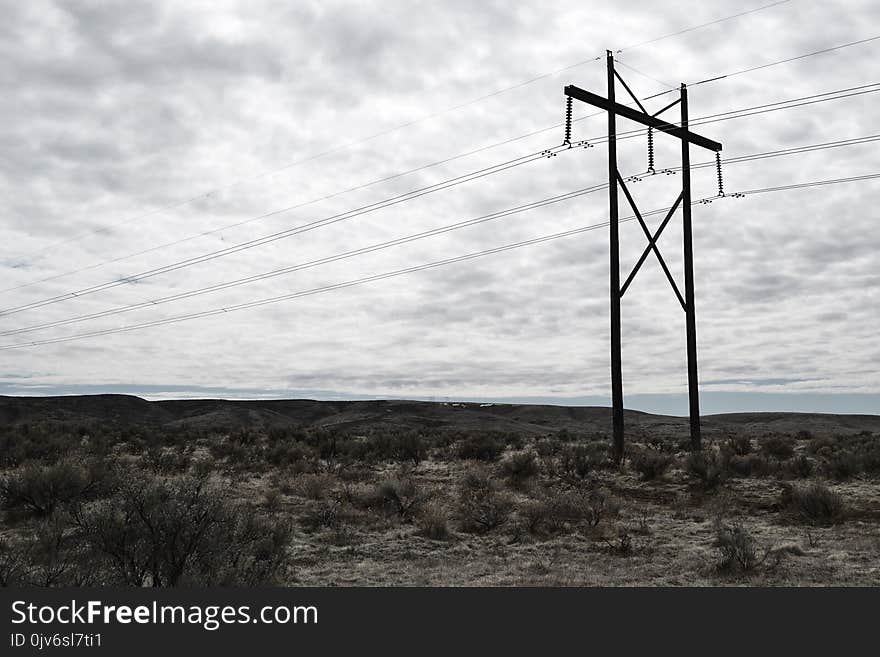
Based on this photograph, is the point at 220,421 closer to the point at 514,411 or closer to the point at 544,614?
the point at 514,411

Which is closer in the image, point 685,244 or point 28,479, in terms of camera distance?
point 28,479

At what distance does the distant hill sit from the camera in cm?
10131

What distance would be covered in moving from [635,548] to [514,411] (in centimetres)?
12021

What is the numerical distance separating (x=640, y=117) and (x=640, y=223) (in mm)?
5323

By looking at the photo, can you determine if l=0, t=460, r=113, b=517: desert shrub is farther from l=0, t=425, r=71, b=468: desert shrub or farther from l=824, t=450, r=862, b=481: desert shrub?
l=824, t=450, r=862, b=481: desert shrub

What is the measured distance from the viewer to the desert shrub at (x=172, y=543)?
9.23m

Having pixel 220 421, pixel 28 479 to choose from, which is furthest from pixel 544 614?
pixel 220 421

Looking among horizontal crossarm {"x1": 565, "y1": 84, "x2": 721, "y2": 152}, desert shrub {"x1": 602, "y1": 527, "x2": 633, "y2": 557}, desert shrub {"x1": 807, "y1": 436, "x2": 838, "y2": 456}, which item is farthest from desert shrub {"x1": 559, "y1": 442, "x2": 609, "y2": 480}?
horizontal crossarm {"x1": 565, "y1": 84, "x2": 721, "y2": 152}

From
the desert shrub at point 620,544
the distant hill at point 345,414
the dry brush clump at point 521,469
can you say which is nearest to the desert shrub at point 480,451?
the dry brush clump at point 521,469

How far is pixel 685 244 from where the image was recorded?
96.3 ft

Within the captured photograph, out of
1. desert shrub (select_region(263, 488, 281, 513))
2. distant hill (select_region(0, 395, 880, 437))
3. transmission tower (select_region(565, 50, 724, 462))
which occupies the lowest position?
distant hill (select_region(0, 395, 880, 437))

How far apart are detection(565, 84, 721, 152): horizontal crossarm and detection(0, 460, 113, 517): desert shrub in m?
20.6

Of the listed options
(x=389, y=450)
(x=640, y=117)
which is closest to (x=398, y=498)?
(x=389, y=450)

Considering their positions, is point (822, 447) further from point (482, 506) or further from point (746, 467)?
point (482, 506)
